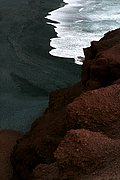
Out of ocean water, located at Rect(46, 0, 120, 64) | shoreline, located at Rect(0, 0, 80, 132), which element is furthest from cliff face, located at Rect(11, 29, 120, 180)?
ocean water, located at Rect(46, 0, 120, 64)

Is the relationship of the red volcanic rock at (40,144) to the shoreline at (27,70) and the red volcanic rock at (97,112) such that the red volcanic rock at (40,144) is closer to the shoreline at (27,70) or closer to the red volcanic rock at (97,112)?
the red volcanic rock at (97,112)

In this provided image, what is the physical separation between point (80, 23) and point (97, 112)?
2644cm

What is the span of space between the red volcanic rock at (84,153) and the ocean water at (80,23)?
1678 centimetres

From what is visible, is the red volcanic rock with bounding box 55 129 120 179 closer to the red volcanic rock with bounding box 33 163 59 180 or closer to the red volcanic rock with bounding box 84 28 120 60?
the red volcanic rock with bounding box 33 163 59 180

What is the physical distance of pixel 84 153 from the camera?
32.4ft

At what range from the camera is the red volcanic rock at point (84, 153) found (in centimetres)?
947

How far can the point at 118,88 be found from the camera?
12.6m

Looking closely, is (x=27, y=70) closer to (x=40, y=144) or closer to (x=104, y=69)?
(x=104, y=69)

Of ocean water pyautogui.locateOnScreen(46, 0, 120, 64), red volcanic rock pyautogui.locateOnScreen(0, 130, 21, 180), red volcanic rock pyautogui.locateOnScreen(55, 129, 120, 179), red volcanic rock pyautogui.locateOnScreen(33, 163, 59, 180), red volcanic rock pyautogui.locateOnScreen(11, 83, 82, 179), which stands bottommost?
red volcanic rock pyautogui.locateOnScreen(0, 130, 21, 180)

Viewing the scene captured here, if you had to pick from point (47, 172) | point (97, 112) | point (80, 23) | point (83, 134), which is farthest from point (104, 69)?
point (80, 23)

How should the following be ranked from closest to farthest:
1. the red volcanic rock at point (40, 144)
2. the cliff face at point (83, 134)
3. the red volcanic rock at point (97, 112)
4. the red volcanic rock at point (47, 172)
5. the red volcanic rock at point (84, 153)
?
the red volcanic rock at point (84, 153) < the cliff face at point (83, 134) < the red volcanic rock at point (47, 172) < the red volcanic rock at point (97, 112) < the red volcanic rock at point (40, 144)

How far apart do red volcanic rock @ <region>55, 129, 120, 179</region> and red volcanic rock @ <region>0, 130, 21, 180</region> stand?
17.8ft

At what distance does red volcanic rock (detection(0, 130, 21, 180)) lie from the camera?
15.0 meters

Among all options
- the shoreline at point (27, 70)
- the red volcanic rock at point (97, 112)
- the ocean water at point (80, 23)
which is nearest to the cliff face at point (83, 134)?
the red volcanic rock at point (97, 112)
